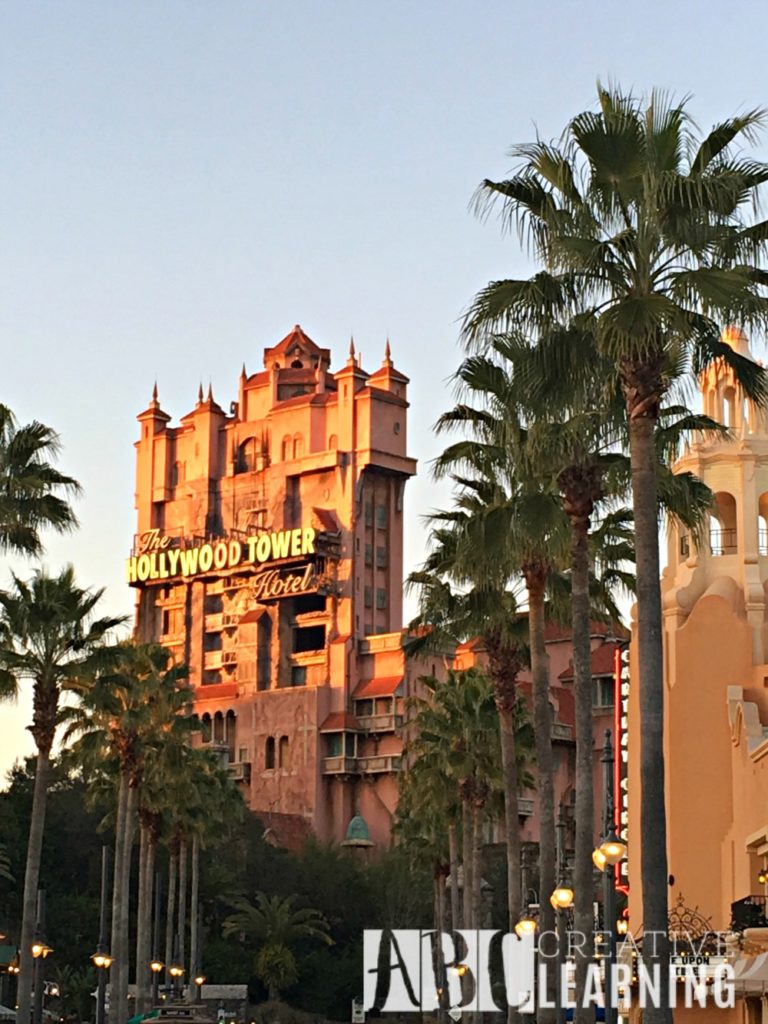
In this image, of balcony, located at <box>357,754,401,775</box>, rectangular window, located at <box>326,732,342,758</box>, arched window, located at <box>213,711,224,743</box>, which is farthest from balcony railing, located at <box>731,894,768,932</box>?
arched window, located at <box>213,711,224,743</box>

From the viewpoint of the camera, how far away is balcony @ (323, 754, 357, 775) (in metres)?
119

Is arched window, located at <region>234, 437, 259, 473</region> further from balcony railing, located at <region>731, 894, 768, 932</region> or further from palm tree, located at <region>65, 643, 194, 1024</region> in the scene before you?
balcony railing, located at <region>731, 894, 768, 932</region>

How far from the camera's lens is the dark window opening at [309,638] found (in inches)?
5027

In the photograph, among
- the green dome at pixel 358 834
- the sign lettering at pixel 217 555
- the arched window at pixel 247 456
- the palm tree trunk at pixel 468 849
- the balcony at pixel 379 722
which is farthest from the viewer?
the arched window at pixel 247 456

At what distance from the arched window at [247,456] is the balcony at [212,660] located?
534 inches

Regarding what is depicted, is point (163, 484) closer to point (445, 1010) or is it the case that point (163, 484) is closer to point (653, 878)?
point (445, 1010)

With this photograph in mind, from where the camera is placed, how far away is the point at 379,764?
A: 119m

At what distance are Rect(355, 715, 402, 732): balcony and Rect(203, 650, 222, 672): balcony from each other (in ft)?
47.8

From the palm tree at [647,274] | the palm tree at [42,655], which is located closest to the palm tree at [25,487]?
the palm tree at [42,655]

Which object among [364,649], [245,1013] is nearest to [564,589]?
[245,1013]

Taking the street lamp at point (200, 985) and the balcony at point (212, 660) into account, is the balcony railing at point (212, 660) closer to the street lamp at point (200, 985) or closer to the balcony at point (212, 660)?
the balcony at point (212, 660)

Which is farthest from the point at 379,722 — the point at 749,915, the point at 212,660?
the point at 749,915

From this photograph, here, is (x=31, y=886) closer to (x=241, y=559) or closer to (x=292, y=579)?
(x=292, y=579)

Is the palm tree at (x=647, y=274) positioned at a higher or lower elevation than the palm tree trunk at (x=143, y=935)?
higher
